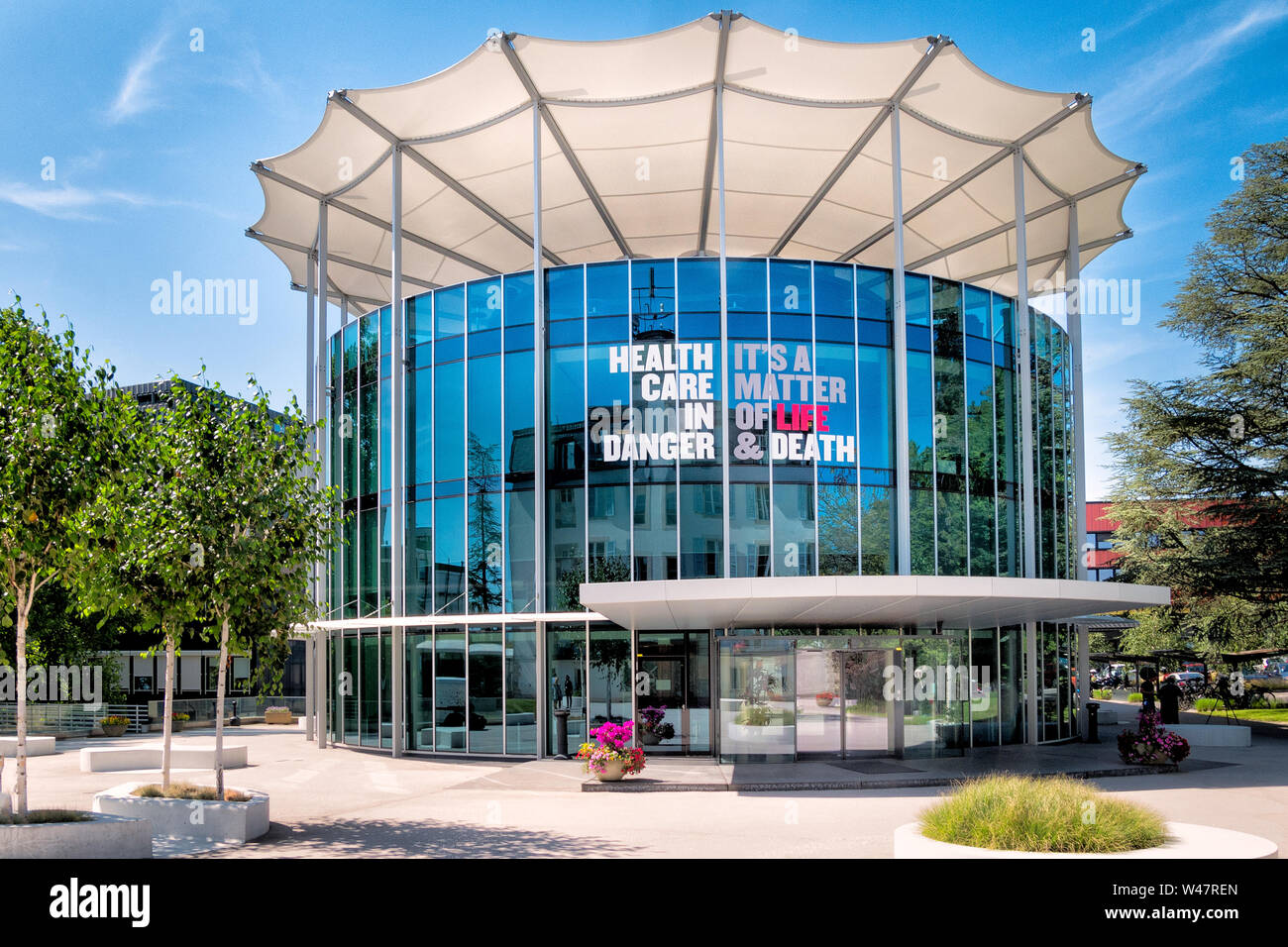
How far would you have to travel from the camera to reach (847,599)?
65.1 feet

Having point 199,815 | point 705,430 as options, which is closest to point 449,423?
point 705,430

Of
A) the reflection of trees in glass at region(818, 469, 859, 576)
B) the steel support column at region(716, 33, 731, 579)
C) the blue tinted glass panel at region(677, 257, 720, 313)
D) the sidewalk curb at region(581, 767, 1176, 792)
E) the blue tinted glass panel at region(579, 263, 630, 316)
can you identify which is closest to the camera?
the sidewalk curb at region(581, 767, 1176, 792)

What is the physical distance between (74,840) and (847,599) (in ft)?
43.3

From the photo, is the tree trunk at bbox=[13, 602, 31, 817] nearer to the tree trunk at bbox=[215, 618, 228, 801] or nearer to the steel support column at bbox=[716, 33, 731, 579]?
the tree trunk at bbox=[215, 618, 228, 801]

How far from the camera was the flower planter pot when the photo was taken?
2047 cm

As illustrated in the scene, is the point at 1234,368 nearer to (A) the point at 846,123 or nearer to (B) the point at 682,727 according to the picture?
(A) the point at 846,123

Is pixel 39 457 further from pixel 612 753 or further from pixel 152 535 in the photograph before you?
pixel 612 753

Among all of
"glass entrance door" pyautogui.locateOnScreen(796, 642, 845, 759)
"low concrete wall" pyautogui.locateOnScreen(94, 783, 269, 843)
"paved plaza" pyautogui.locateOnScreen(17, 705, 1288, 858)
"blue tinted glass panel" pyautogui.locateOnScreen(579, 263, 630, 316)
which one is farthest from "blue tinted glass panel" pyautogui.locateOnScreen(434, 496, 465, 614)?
"low concrete wall" pyautogui.locateOnScreen(94, 783, 269, 843)

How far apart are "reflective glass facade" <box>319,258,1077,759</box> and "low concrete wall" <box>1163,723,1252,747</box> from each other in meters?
4.22

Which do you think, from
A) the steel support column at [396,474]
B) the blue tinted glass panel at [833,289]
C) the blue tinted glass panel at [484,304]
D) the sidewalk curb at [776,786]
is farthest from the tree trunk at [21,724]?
the blue tinted glass panel at [833,289]
